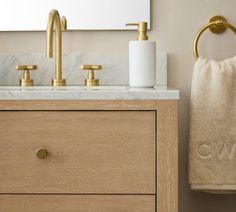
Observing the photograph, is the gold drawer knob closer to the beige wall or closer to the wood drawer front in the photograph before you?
the wood drawer front

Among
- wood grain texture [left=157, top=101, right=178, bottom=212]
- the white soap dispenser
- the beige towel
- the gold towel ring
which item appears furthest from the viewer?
the gold towel ring

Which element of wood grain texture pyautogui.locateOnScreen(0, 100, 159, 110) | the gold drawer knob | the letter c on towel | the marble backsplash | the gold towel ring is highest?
the gold towel ring

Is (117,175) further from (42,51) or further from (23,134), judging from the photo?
(42,51)

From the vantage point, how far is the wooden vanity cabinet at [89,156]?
1.22 meters

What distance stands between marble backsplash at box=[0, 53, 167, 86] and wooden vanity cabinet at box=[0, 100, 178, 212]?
0.48 metres

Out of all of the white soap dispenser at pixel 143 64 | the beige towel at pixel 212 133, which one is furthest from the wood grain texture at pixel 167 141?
the beige towel at pixel 212 133

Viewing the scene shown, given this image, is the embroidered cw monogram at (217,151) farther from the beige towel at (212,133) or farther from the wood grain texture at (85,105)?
the wood grain texture at (85,105)

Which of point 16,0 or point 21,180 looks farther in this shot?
point 16,0

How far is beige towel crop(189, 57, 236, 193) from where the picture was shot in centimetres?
152

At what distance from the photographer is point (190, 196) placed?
1.72 meters

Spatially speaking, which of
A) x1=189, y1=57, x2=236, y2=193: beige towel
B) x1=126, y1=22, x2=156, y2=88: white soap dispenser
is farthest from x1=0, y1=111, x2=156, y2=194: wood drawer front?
x1=189, y1=57, x2=236, y2=193: beige towel

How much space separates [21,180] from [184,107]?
0.70 m

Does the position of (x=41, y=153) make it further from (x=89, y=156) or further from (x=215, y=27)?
(x=215, y=27)

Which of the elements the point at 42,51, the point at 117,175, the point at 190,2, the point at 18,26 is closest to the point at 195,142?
the point at 117,175
